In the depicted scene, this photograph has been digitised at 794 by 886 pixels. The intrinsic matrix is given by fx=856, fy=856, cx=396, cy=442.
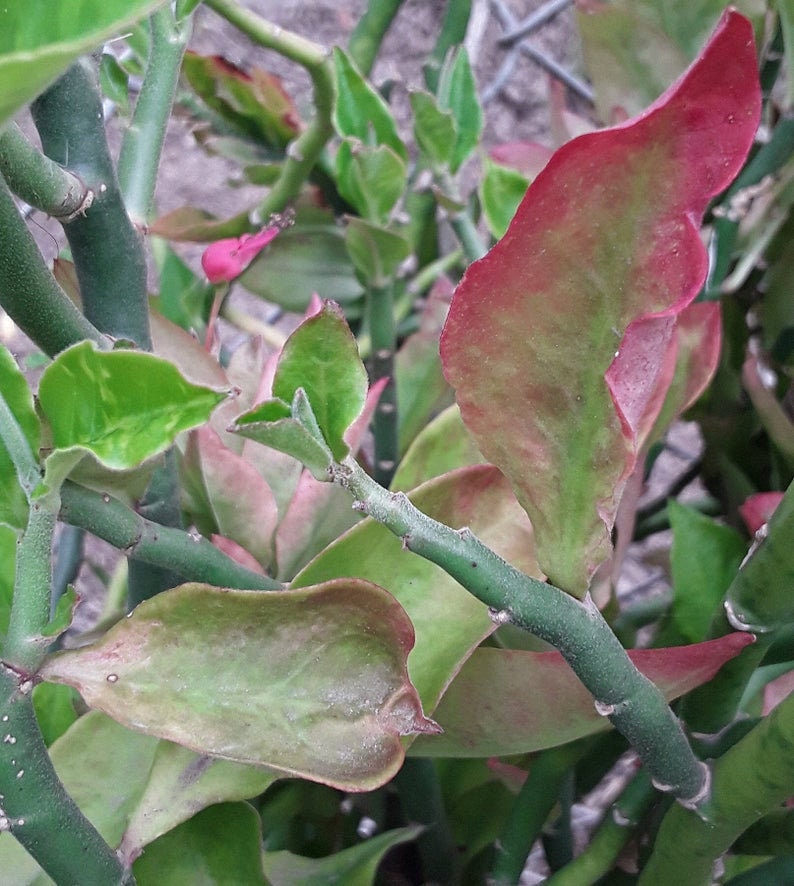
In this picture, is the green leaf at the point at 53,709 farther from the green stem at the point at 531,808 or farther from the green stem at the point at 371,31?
the green stem at the point at 371,31

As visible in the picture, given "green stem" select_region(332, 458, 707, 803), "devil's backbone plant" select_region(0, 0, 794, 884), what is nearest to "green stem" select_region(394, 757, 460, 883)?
"devil's backbone plant" select_region(0, 0, 794, 884)

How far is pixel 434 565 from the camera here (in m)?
0.24

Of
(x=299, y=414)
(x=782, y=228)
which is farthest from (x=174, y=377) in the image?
(x=782, y=228)

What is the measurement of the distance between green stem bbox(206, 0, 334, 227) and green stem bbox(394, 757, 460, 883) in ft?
0.91

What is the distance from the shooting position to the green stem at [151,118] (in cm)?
24

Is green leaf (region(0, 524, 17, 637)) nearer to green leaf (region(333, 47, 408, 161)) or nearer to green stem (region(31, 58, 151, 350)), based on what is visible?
green stem (region(31, 58, 151, 350))

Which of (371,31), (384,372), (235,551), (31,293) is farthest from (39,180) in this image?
(371,31)

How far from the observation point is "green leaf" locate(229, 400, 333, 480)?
0.47ft

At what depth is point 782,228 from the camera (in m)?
0.41

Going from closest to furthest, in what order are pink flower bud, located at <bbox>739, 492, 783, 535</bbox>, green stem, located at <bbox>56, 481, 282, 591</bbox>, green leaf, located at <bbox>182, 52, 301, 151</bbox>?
green stem, located at <bbox>56, 481, 282, 591</bbox>
pink flower bud, located at <bbox>739, 492, 783, 535</bbox>
green leaf, located at <bbox>182, 52, 301, 151</bbox>

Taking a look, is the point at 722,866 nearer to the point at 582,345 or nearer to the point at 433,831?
the point at 433,831

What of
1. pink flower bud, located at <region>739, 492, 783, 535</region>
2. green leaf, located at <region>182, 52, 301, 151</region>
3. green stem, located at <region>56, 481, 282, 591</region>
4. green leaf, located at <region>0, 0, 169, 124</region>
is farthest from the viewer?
green leaf, located at <region>182, 52, 301, 151</region>

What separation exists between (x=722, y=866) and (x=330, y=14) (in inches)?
40.4

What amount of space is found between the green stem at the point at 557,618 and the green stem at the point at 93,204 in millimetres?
114
